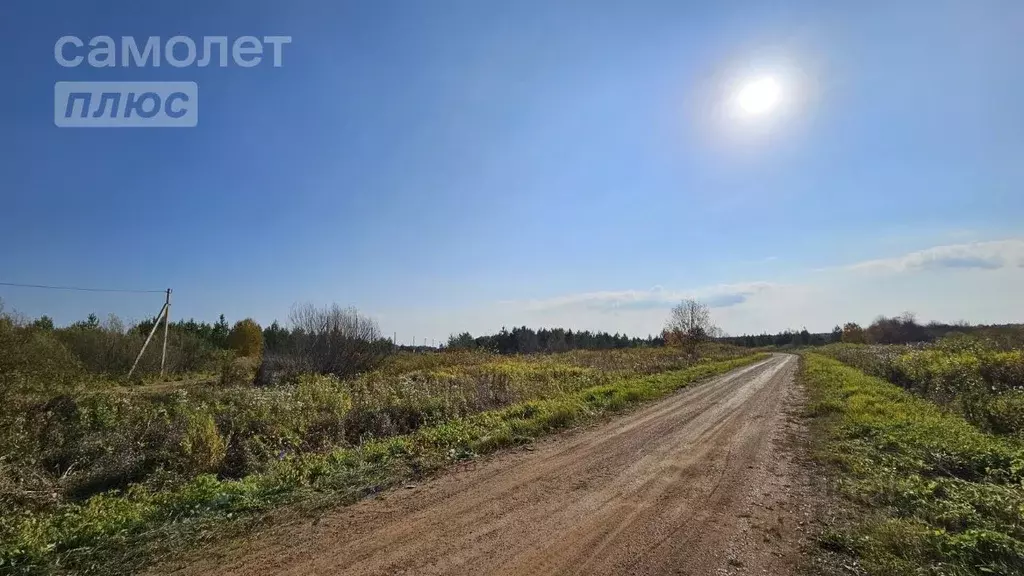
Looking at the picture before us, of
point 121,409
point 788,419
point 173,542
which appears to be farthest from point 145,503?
point 788,419

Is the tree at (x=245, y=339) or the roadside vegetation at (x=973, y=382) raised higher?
the tree at (x=245, y=339)

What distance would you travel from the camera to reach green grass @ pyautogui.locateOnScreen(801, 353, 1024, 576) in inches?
165

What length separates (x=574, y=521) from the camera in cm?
530

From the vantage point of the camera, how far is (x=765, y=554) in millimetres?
4504

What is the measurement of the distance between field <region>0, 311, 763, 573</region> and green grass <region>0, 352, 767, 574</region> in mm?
25

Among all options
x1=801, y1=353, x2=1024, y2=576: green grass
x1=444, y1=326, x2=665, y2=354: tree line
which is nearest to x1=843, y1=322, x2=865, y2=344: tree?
x1=444, y1=326, x2=665, y2=354: tree line

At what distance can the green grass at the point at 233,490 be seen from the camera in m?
4.81

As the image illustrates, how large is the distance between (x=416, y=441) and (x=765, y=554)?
6970 mm

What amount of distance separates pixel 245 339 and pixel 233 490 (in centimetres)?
6699

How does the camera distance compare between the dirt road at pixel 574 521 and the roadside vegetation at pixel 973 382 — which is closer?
the dirt road at pixel 574 521

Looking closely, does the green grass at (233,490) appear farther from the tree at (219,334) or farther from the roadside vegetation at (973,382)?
the tree at (219,334)

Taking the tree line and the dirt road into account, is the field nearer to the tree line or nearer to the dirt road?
the dirt road

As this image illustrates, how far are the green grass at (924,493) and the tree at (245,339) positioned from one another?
227 ft

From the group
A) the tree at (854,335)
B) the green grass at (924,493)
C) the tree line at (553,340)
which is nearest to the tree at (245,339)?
the tree line at (553,340)
